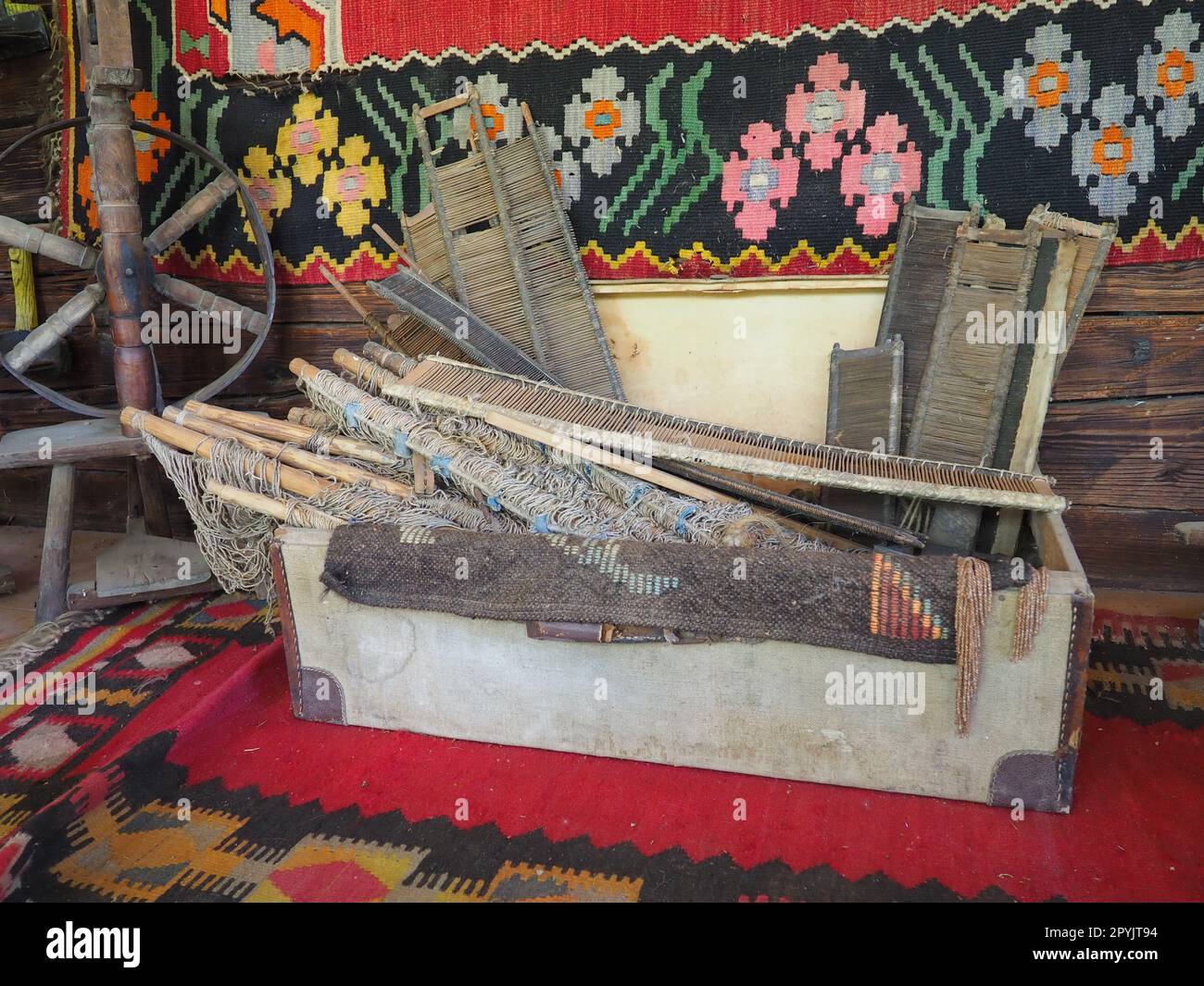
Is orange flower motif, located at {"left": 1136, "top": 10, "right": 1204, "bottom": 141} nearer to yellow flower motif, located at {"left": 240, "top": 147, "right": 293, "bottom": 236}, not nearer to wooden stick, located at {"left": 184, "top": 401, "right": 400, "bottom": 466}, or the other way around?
wooden stick, located at {"left": 184, "top": 401, "right": 400, "bottom": 466}

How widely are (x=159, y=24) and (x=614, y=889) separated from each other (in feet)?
11.7

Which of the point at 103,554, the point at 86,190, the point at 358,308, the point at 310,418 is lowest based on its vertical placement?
the point at 103,554

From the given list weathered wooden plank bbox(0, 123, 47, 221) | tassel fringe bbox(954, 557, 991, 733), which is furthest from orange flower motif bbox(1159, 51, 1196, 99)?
weathered wooden plank bbox(0, 123, 47, 221)

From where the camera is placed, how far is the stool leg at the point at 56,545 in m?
3.17

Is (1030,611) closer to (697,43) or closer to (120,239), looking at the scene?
(697,43)

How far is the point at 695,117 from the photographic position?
120 inches

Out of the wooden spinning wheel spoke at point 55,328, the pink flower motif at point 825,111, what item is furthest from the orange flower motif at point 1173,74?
the wooden spinning wheel spoke at point 55,328

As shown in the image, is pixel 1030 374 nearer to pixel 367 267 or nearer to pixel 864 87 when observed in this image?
pixel 864 87

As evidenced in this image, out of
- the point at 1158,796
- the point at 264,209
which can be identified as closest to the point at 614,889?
the point at 1158,796

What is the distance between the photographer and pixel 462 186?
3230mm

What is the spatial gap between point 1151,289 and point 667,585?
6.67 ft

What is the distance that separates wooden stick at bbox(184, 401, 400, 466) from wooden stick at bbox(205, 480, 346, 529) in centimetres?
25

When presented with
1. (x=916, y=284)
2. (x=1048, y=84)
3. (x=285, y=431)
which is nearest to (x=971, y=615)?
(x=916, y=284)

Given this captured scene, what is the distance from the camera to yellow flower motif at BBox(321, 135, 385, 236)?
3.38 m
